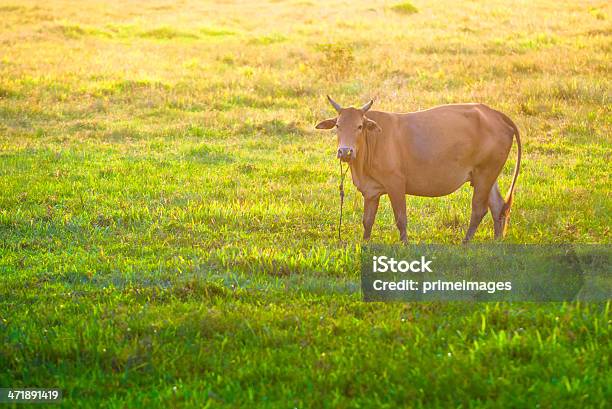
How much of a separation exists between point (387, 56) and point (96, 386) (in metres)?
18.6

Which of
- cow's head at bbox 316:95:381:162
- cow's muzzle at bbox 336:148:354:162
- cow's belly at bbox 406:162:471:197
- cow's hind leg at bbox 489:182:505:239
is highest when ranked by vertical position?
cow's head at bbox 316:95:381:162

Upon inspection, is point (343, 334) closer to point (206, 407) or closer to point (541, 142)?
point (206, 407)

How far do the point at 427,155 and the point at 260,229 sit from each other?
203 centimetres

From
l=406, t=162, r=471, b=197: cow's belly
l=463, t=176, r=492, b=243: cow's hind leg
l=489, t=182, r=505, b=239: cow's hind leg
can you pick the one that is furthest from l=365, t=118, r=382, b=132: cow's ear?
l=489, t=182, r=505, b=239: cow's hind leg

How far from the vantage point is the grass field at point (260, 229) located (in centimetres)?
516

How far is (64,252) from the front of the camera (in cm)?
814

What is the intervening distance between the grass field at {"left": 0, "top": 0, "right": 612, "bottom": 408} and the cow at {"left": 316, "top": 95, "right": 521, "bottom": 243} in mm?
491

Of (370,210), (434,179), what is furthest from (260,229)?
(434,179)

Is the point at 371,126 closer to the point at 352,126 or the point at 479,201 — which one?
the point at 352,126

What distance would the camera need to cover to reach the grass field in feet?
16.9

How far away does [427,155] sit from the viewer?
8609 millimetres

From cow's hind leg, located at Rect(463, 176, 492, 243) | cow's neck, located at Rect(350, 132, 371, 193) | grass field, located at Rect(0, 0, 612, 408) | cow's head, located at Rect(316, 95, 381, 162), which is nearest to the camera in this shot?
grass field, located at Rect(0, 0, 612, 408)

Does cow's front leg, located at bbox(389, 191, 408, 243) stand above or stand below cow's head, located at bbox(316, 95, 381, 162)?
below

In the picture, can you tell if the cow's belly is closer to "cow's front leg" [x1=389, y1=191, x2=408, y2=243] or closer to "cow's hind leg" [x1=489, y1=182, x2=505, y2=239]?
"cow's front leg" [x1=389, y1=191, x2=408, y2=243]
